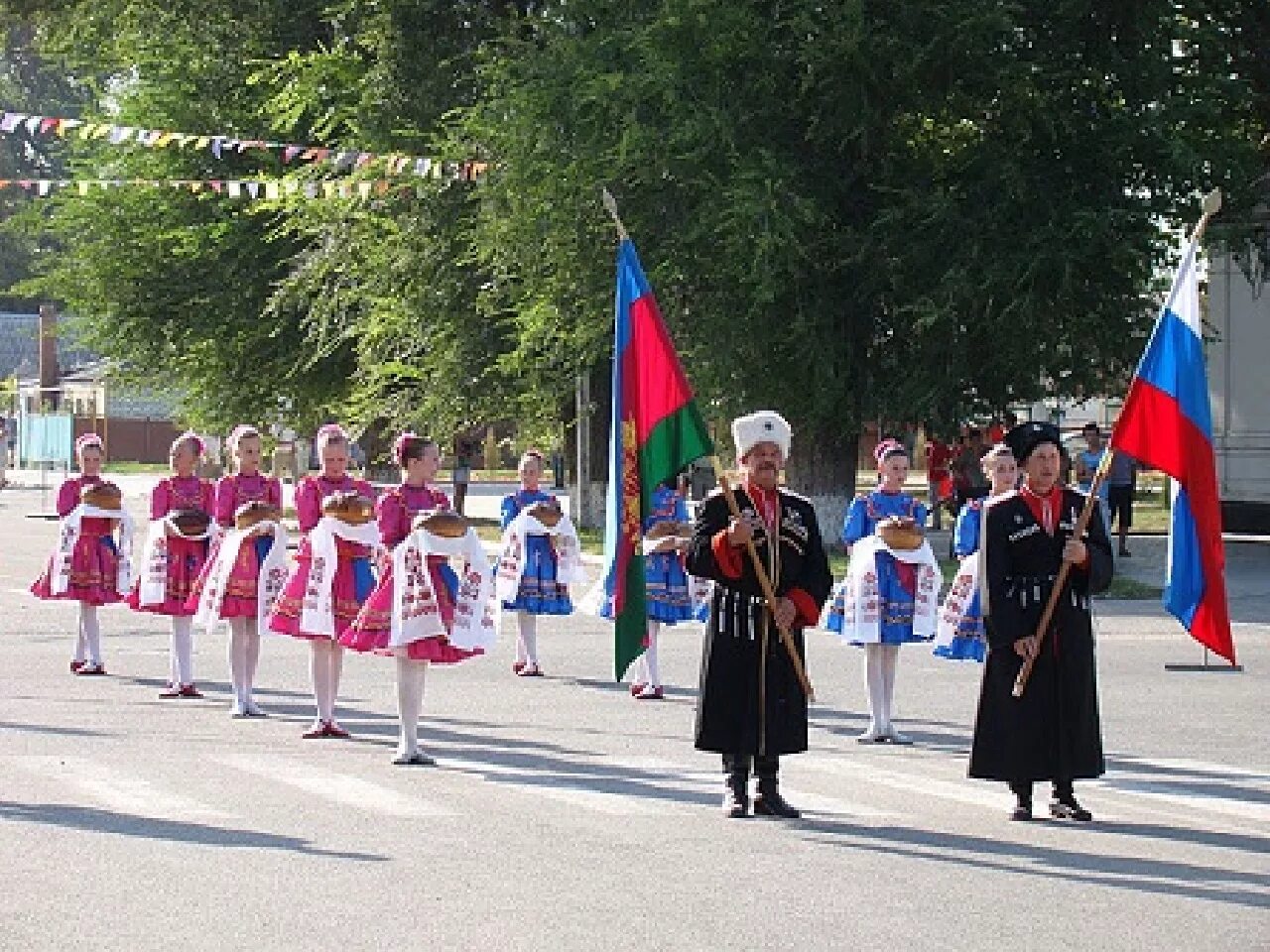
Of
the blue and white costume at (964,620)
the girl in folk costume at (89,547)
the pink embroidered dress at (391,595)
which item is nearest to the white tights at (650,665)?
the blue and white costume at (964,620)

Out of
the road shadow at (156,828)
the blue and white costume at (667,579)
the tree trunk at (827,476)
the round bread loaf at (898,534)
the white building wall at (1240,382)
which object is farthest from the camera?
the white building wall at (1240,382)

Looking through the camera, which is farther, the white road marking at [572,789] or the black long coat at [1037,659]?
the white road marking at [572,789]

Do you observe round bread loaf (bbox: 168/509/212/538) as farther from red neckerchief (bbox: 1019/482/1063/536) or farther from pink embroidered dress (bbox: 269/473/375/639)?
red neckerchief (bbox: 1019/482/1063/536)

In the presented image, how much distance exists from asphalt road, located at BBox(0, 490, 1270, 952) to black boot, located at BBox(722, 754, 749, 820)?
0.13 meters

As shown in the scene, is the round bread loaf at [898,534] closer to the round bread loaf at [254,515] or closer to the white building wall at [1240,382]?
the round bread loaf at [254,515]

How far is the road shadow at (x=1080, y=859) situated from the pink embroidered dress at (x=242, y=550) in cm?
601

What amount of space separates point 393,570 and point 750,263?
17.6m

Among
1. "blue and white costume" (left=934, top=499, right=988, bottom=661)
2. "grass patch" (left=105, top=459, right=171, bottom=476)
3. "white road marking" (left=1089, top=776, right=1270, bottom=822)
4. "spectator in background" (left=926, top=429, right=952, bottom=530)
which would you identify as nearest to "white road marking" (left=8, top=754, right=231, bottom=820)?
"white road marking" (left=1089, top=776, right=1270, bottom=822)

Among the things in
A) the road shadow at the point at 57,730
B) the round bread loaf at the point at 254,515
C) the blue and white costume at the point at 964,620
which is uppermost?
the round bread loaf at the point at 254,515

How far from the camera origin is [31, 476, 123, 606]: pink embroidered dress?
752 inches

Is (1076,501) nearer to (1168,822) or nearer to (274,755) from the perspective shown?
(1168,822)

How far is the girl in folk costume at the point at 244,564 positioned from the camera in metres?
16.6

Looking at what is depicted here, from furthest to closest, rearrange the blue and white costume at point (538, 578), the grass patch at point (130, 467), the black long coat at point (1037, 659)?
the grass patch at point (130, 467)
the blue and white costume at point (538, 578)
the black long coat at point (1037, 659)

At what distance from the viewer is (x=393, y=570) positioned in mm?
14195
